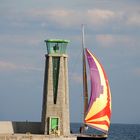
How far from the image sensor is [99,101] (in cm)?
6519

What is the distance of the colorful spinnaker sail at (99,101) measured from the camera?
214 ft

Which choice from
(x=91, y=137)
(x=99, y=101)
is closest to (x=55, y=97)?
(x=99, y=101)

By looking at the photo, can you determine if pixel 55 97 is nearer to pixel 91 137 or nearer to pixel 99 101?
pixel 99 101

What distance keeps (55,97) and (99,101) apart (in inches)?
272

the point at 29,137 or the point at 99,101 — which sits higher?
the point at 99,101

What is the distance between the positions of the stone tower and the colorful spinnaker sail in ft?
19.2

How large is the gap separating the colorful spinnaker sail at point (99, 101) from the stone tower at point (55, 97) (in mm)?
5847

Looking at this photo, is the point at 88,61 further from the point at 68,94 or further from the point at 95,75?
the point at 68,94

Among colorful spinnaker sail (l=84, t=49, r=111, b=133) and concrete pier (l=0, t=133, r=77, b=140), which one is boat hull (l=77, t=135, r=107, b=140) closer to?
colorful spinnaker sail (l=84, t=49, r=111, b=133)

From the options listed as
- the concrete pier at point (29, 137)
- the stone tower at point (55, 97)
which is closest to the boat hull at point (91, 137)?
the stone tower at point (55, 97)

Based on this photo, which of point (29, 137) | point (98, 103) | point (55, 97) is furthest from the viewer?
point (98, 103)

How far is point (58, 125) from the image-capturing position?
5925 centimetres

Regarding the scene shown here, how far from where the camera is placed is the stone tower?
194 feet

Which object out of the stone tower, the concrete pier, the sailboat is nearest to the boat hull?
the sailboat
